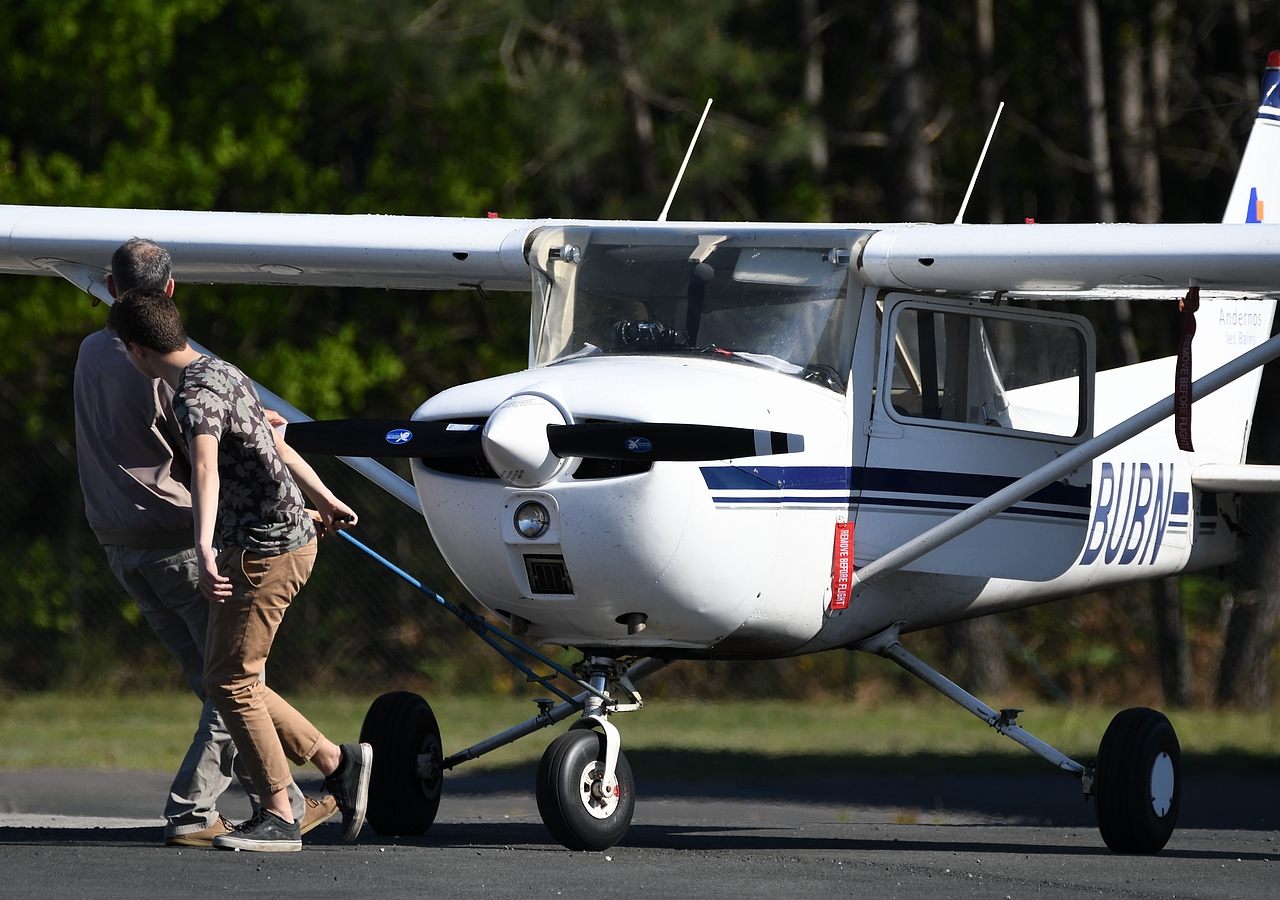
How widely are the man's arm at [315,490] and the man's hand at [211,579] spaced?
1.97ft

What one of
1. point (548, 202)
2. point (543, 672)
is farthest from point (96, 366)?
point (548, 202)

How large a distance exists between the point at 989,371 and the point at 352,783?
3421mm

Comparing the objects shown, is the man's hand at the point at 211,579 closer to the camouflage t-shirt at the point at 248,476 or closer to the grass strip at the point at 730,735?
the camouflage t-shirt at the point at 248,476

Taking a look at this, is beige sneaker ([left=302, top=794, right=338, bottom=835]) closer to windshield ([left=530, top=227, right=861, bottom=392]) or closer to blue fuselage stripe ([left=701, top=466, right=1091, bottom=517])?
blue fuselage stripe ([left=701, top=466, right=1091, bottom=517])

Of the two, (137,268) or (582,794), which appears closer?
(137,268)

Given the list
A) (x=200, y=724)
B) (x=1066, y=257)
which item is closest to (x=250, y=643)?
(x=200, y=724)

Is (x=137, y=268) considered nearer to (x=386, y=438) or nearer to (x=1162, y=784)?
(x=386, y=438)

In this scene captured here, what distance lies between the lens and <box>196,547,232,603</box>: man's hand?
5.45 m

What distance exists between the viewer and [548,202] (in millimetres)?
20094

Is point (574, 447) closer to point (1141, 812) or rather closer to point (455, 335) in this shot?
point (1141, 812)

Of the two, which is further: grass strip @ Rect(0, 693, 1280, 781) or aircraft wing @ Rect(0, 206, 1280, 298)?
grass strip @ Rect(0, 693, 1280, 781)

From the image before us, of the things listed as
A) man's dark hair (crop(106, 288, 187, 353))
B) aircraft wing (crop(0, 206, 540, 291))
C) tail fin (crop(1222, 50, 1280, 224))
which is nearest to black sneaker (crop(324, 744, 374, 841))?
man's dark hair (crop(106, 288, 187, 353))

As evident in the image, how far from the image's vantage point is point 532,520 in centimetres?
609

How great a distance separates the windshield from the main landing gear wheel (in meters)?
1.61
